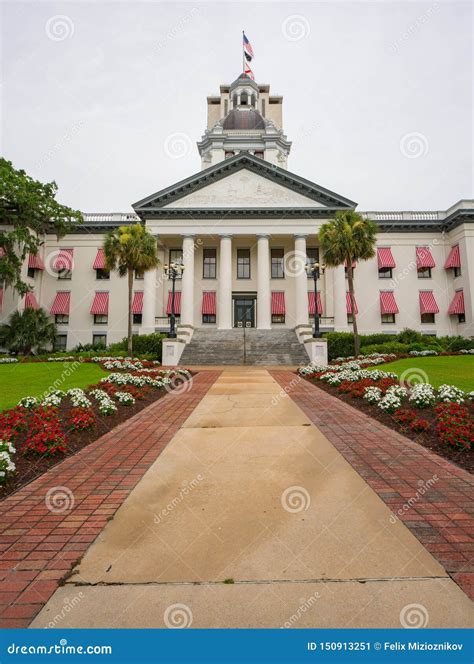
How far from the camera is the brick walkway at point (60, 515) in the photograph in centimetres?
260

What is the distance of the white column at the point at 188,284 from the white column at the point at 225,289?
7.90 feet

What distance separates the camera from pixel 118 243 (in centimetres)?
2452

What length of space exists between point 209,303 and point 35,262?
16.6 meters

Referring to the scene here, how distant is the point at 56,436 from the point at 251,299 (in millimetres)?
31528

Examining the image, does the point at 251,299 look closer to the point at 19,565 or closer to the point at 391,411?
the point at 391,411

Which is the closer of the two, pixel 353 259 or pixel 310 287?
pixel 353 259

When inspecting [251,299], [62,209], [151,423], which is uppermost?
[62,209]

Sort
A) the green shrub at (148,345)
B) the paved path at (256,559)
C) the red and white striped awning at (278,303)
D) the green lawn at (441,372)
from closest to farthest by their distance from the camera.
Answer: the paved path at (256,559), the green lawn at (441,372), the green shrub at (148,345), the red and white striped awning at (278,303)

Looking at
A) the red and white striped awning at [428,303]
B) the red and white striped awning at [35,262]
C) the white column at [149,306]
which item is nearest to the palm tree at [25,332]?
the red and white striped awning at [35,262]

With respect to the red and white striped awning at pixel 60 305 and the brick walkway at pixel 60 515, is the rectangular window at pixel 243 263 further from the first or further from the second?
the brick walkway at pixel 60 515

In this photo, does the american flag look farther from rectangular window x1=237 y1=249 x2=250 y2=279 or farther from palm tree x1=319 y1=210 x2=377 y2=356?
palm tree x1=319 y1=210 x2=377 y2=356

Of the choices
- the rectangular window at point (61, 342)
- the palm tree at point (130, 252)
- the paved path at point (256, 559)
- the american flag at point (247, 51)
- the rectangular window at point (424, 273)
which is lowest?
the paved path at point (256, 559)

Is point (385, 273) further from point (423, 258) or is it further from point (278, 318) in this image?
point (278, 318)

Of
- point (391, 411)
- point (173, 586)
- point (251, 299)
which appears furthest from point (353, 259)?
point (173, 586)
